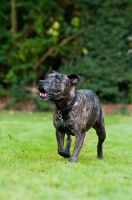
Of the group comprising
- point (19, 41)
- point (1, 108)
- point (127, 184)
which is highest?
point (127, 184)

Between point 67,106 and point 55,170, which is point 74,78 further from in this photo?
point 55,170

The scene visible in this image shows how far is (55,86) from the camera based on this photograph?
303 inches

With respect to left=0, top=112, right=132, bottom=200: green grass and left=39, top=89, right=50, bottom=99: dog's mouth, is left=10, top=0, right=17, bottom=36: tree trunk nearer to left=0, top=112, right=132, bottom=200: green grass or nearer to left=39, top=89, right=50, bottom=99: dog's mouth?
left=0, top=112, right=132, bottom=200: green grass

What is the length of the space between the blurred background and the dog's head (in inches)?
518

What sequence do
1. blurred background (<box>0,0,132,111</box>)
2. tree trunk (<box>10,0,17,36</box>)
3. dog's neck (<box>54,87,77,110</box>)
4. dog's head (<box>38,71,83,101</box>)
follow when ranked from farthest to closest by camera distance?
1. tree trunk (<box>10,0,17,36</box>)
2. blurred background (<box>0,0,132,111</box>)
3. dog's neck (<box>54,87,77,110</box>)
4. dog's head (<box>38,71,83,101</box>)

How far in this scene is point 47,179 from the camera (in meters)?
5.84

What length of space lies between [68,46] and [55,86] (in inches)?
571

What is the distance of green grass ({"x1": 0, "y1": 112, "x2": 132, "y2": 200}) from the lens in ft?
17.2

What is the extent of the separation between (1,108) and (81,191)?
16548 mm

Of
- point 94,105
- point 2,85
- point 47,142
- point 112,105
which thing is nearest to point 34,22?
point 2,85

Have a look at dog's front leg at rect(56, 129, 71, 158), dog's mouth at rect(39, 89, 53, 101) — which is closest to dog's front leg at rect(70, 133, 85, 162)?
dog's front leg at rect(56, 129, 71, 158)

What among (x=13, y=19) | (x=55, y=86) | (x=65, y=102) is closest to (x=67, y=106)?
(x=65, y=102)

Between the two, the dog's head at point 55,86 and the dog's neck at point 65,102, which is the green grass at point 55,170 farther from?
the dog's head at point 55,86

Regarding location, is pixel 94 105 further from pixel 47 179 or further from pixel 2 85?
pixel 2 85
